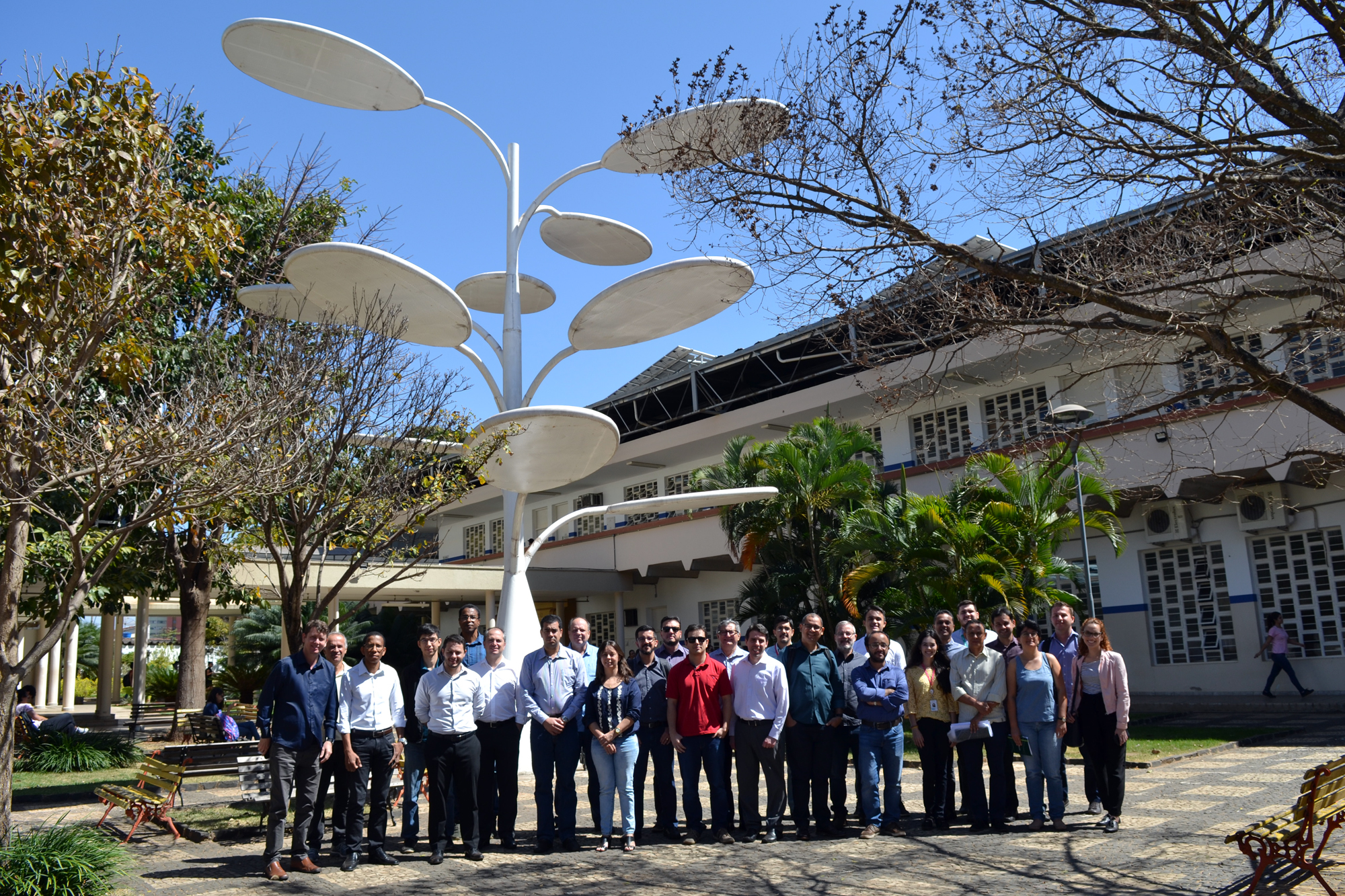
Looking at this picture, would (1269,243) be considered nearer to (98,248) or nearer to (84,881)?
(98,248)

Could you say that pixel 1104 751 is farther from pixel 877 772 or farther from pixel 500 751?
pixel 500 751

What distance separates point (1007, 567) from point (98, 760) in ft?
47.3

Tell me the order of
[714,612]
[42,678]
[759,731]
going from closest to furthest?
[759,731] < [714,612] < [42,678]

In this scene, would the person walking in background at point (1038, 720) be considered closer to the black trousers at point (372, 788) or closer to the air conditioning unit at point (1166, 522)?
the black trousers at point (372, 788)

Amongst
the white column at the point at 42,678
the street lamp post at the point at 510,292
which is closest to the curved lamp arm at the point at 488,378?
the street lamp post at the point at 510,292

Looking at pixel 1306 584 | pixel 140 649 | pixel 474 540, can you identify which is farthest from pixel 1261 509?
pixel 474 540

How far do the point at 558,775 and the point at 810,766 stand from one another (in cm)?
211

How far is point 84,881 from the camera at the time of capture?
6652 mm

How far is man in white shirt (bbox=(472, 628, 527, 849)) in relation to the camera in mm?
8664

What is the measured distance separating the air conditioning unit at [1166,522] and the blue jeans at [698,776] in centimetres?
1333

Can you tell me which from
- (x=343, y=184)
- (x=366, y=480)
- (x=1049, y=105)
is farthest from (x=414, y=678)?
(x=343, y=184)

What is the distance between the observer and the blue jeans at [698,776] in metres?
8.62

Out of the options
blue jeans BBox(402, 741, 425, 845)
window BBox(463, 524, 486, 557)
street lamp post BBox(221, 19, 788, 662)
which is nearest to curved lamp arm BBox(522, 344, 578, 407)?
street lamp post BBox(221, 19, 788, 662)

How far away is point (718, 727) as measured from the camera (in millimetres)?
8836
